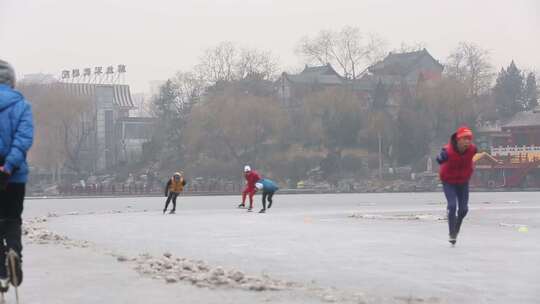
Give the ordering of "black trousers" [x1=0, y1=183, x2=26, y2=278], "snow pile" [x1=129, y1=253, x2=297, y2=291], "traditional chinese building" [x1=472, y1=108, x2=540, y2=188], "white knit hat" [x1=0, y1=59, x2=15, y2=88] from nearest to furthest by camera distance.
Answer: "black trousers" [x1=0, y1=183, x2=26, y2=278], "white knit hat" [x1=0, y1=59, x2=15, y2=88], "snow pile" [x1=129, y1=253, x2=297, y2=291], "traditional chinese building" [x1=472, y1=108, x2=540, y2=188]

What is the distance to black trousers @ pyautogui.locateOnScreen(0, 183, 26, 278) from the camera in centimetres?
806

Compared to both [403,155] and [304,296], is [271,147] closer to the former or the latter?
[403,155]

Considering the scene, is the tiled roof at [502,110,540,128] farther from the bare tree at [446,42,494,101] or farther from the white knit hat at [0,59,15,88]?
the white knit hat at [0,59,15,88]

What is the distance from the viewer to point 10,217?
8109 millimetres

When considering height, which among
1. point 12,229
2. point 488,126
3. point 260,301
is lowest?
point 260,301

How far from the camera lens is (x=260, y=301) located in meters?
7.70

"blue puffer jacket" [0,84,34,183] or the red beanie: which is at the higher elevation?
the red beanie

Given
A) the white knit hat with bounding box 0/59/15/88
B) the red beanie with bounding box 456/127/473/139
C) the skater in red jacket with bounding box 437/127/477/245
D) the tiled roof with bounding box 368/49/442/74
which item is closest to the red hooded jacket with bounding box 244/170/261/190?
the skater in red jacket with bounding box 437/127/477/245

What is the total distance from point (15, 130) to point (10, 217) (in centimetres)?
72

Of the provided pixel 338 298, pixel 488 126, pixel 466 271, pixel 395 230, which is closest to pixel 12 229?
pixel 338 298

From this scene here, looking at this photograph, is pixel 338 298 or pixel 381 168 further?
pixel 381 168

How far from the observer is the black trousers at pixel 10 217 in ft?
26.5

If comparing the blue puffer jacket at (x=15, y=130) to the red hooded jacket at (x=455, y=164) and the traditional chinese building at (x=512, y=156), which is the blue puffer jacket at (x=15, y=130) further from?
the traditional chinese building at (x=512, y=156)

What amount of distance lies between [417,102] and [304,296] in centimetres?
9530
